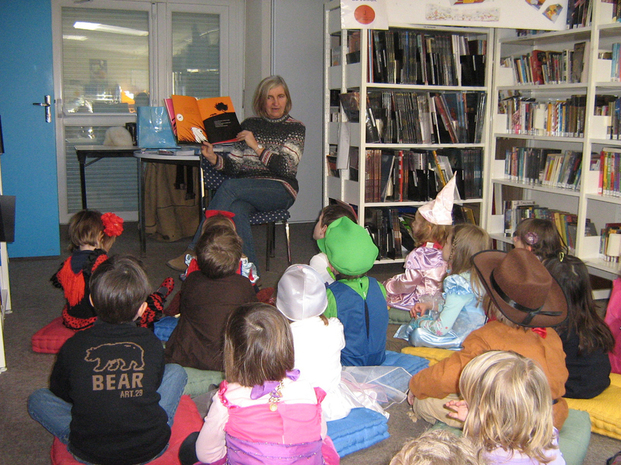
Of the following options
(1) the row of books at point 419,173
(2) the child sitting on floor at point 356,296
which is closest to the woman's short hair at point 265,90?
(1) the row of books at point 419,173

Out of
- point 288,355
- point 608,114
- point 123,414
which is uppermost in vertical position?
point 608,114

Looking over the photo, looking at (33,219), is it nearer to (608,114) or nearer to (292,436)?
(292,436)

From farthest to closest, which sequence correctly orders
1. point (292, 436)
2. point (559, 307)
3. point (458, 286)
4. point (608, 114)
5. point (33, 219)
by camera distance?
point (33, 219)
point (608, 114)
point (458, 286)
point (559, 307)
point (292, 436)

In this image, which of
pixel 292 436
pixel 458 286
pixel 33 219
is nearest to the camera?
pixel 292 436

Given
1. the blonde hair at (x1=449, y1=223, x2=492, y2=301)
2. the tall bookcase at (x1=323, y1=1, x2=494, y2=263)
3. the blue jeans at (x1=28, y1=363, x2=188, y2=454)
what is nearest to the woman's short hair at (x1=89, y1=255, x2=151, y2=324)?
the blue jeans at (x1=28, y1=363, x2=188, y2=454)

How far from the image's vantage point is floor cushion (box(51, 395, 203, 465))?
177 centimetres

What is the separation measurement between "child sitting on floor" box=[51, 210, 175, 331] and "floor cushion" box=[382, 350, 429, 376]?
1.01m

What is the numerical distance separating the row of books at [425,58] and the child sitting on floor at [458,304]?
154 cm

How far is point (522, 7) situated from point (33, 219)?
364 centimetres

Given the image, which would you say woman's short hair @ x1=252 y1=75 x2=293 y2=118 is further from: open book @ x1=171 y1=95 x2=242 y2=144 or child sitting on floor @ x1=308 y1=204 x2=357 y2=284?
child sitting on floor @ x1=308 y1=204 x2=357 y2=284

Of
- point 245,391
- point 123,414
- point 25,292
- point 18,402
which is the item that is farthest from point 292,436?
point 25,292

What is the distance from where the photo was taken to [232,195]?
3.82m

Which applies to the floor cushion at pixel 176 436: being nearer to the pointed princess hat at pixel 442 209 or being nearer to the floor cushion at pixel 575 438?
the floor cushion at pixel 575 438

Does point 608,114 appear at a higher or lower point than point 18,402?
higher
